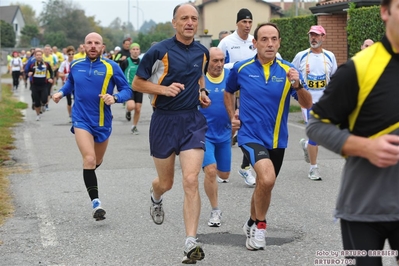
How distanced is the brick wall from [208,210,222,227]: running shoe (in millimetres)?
15585

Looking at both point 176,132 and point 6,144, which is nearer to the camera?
point 176,132

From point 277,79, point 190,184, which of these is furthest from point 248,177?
point 190,184

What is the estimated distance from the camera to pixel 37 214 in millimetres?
8680

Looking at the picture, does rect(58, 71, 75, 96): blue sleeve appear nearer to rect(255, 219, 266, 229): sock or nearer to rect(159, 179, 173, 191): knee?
rect(159, 179, 173, 191): knee

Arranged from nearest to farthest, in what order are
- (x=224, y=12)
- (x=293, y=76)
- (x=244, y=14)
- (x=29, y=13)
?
(x=293, y=76)
(x=244, y=14)
(x=224, y=12)
(x=29, y=13)

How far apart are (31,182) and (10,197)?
1.14m

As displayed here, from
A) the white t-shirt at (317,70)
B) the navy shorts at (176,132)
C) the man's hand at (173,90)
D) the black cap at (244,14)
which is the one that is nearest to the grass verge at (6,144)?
the navy shorts at (176,132)

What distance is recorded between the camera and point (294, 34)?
24109mm

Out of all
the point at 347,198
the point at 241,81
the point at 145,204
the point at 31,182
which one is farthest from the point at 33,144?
the point at 347,198

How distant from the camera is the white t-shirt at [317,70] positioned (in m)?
11.0

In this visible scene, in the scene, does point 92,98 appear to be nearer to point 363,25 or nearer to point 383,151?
point 383,151

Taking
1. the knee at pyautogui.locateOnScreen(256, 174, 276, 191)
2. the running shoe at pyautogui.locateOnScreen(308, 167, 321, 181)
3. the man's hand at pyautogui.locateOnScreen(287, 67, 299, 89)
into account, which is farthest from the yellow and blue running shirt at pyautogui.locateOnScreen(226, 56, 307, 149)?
the running shoe at pyautogui.locateOnScreen(308, 167, 321, 181)

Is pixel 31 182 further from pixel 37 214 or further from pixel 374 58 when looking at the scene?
pixel 374 58

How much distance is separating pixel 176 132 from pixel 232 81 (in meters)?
0.86
